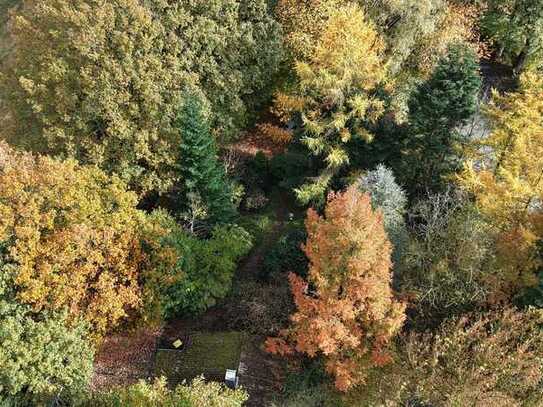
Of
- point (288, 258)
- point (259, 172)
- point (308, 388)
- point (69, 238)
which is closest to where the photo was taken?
point (69, 238)

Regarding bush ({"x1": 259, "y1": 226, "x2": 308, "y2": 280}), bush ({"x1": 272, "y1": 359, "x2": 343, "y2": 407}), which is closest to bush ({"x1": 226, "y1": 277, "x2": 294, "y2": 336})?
bush ({"x1": 259, "y1": 226, "x2": 308, "y2": 280})

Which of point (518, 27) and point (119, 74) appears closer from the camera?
point (119, 74)

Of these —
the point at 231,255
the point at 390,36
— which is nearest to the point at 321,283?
the point at 231,255

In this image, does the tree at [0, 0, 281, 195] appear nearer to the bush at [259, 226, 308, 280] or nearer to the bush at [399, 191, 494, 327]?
the bush at [259, 226, 308, 280]

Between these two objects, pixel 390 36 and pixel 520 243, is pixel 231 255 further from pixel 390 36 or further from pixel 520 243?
pixel 390 36

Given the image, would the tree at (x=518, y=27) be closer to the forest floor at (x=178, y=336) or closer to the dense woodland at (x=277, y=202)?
the dense woodland at (x=277, y=202)

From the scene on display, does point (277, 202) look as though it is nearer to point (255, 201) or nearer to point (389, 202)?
point (255, 201)

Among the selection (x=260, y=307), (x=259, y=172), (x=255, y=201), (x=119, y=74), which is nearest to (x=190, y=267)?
(x=260, y=307)
